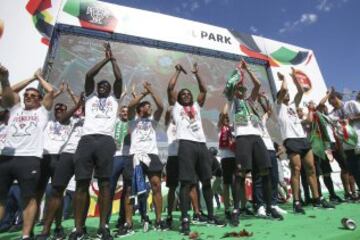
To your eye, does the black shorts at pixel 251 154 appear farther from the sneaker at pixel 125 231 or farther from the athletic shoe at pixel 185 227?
the sneaker at pixel 125 231

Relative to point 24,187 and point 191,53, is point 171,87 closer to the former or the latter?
point 24,187

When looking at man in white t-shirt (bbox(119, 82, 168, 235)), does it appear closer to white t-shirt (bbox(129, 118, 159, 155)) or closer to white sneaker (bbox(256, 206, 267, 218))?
white t-shirt (bbox(129, 118, 159, 155))

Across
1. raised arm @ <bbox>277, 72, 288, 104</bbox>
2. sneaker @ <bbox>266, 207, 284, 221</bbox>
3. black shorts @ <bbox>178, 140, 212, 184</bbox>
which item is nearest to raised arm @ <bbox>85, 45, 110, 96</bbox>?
black shorts @ <bbox>178, 140, 212, 184</bbox>

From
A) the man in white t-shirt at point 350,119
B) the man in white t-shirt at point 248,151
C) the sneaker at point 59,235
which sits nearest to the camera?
the sneaker at point 59,235

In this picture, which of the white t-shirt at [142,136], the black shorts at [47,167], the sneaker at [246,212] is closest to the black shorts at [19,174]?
the black shorts at [47,167]

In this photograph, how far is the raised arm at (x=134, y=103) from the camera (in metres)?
4.50

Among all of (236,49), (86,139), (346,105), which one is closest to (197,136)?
(86,139)

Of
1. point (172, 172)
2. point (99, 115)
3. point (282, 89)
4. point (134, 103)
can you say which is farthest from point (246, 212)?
point (99, 115)

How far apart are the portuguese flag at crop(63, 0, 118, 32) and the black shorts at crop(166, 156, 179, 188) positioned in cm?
916

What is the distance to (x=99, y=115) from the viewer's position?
3955 millimetres

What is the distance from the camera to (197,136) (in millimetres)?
4387

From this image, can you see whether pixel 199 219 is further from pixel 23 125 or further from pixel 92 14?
pixel 92 14

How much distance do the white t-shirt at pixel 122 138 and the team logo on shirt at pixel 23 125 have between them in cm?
140

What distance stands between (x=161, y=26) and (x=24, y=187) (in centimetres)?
1207
